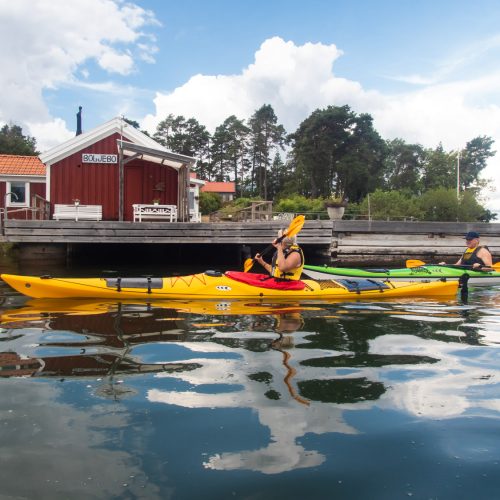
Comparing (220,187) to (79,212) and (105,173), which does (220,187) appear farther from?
(79,212)

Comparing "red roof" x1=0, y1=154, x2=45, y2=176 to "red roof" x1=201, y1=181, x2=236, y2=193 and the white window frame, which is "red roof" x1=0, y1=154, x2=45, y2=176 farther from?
"red roof" x1=201, y1=181, x2=236, y2=193

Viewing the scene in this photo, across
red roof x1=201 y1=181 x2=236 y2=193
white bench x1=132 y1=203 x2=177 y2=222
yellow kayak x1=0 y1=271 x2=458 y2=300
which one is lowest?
yellow kayak x1=0 y1=271 x2=458 y2=300

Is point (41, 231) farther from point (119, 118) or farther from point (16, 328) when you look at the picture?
point (16, 328)

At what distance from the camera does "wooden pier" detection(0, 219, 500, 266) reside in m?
13.4

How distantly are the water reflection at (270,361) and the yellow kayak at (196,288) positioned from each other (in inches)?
14.0

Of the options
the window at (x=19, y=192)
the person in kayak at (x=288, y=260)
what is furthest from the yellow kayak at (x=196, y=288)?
the window at (x=19, y=192)

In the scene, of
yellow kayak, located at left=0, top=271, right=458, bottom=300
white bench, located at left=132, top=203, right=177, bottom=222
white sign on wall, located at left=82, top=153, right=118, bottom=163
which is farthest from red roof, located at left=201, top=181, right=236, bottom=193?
yellow kayak, located at left=0, top=271, right=458, bottom=300

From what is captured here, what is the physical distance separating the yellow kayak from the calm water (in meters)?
1.60

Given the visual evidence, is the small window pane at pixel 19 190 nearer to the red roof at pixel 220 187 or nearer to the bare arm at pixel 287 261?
the bare arm at pixel 287 261

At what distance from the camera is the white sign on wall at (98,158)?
18.2 m

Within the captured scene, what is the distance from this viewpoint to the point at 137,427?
2.90m

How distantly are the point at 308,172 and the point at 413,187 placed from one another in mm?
17657

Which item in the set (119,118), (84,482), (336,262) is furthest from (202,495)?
(119,118)

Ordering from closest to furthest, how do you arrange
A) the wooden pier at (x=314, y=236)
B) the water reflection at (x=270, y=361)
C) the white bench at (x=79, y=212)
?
the water reflection at (x=270, y=361) → the wooden pier at (x=314, y=236) → the white bench at (x=79, y=212)
